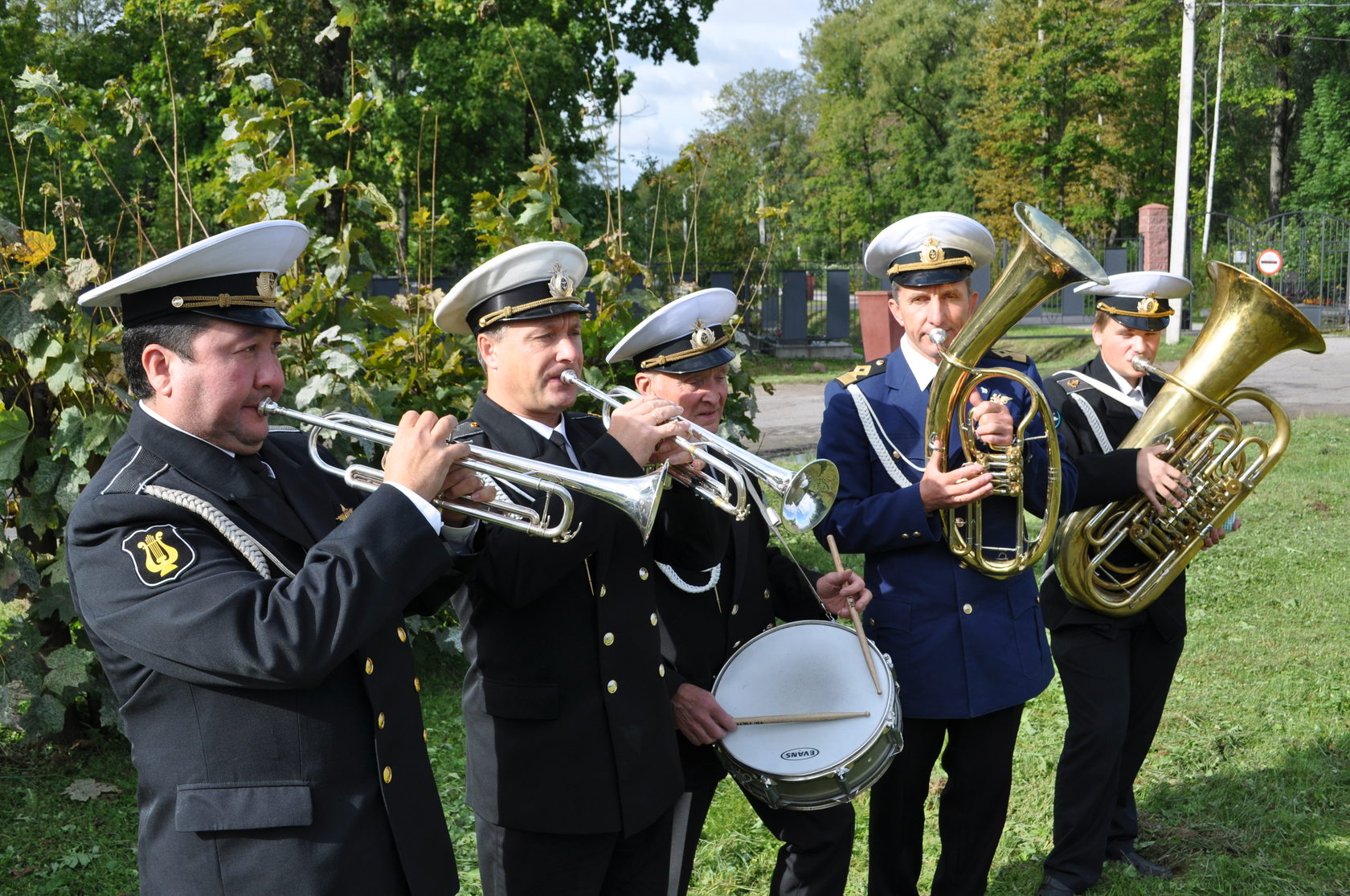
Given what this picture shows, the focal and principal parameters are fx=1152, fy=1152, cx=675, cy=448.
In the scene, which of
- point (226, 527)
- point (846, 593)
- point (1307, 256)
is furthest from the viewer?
point (1307, 256)

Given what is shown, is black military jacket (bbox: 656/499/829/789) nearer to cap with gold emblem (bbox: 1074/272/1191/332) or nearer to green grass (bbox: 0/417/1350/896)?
green grass (bbox: 0/417/1350/896)

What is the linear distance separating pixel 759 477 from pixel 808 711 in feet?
2.32

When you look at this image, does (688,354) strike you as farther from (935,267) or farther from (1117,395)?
(1117,395)

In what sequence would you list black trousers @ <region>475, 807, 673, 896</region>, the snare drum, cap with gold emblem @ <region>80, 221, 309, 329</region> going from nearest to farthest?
cap with gold emblem @ <region>80, 221, 309, 329</region> < black trousers @ <region>475, 807, 673, 896</region> < the snare drum

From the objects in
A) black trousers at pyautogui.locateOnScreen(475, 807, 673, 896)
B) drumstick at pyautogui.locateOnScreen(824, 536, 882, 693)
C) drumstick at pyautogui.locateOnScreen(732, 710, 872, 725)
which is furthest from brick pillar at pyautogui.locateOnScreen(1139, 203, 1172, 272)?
black trousers at pyautogui.locateOnScreen(475, 807, 673, 896)

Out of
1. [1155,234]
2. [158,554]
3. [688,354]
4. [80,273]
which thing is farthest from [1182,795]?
[1155,234]

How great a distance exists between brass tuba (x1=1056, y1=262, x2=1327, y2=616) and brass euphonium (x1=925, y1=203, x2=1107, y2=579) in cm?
65

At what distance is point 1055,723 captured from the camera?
5.54 m

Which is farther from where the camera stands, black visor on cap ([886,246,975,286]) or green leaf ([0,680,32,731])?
green leaf ([0,680,32,731])

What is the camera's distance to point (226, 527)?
2.13m

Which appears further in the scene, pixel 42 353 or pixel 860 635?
pixel 42 353

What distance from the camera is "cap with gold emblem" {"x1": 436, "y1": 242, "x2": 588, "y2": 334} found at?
2.94 meters

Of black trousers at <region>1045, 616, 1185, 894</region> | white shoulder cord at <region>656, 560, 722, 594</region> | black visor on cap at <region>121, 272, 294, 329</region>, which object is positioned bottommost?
black trousers at <region>1045, 616, 1185, 894</region>

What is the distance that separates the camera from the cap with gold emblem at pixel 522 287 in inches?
116
